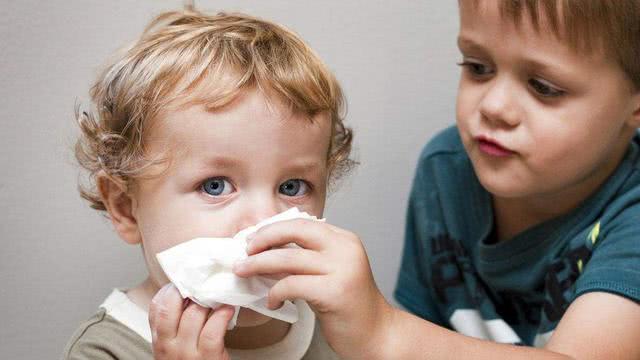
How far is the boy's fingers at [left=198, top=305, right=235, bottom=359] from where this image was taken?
0.82 m

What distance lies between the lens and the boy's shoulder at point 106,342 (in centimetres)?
93

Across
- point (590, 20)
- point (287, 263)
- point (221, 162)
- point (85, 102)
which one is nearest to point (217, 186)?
point (221, 162)

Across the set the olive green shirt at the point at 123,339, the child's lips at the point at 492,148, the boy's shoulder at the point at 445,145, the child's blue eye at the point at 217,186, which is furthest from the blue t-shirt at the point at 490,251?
the child's blue eye at the point at 217,186

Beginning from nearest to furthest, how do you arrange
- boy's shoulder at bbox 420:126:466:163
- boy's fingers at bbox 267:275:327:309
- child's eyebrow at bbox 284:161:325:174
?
boy's fingers at bbox 267:275:327:309, child's eyebrow at bbox 284:161:325:174, boy's shoulder at bbox 420:126:466:163

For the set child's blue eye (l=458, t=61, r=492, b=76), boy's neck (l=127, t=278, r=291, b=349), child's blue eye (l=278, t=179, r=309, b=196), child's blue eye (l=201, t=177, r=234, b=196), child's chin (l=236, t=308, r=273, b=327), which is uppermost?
child's blue eye (l=458, t=61, r=492, b=76)

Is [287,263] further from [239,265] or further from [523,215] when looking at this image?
[523,215]

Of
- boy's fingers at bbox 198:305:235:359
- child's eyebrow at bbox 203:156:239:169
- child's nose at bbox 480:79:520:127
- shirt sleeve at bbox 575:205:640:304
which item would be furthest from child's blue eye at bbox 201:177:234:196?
shirt sleeve at bbox 575:205:640:304

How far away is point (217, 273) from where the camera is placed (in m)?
0.83

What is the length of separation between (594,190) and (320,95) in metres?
0.48

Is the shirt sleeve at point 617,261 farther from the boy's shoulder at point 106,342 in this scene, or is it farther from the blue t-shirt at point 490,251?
the boy's shoulder at point 106,342

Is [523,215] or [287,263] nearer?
[287,263]

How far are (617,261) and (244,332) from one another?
0.46 m

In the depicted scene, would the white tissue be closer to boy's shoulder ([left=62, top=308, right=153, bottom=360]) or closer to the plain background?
boy's shoulder ([left=62, top=308, right=153, bottom=360])

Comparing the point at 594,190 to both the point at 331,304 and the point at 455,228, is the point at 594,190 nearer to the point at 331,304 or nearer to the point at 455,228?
the point at 455,228
